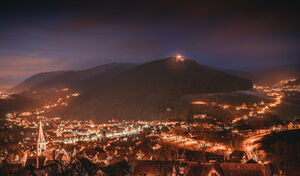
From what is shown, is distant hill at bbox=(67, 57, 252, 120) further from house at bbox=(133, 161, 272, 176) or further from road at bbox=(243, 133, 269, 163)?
house at bbox=(133, 161, 272, 176)

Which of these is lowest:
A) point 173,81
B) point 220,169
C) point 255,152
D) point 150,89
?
point 255,152

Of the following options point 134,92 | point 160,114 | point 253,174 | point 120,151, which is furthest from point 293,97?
point 134,92

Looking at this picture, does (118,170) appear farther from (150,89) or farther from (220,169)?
(150,89)

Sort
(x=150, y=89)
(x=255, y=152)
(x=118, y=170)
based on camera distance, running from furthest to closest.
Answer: (x=150, y=89), (x=255, y=152), (x=118, y=170)

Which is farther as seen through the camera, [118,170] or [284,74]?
[284,74]

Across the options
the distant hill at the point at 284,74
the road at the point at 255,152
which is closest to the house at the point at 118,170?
the road at the point at 255,152

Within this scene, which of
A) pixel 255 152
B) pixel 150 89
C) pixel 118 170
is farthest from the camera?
pixel 150 89

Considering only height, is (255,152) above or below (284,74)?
below

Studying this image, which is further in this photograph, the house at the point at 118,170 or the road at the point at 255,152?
the road at the point at 255,152

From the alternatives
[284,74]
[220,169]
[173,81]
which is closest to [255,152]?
[220,169]

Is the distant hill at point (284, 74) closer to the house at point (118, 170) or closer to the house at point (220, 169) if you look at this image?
the house at point (220, 169)
